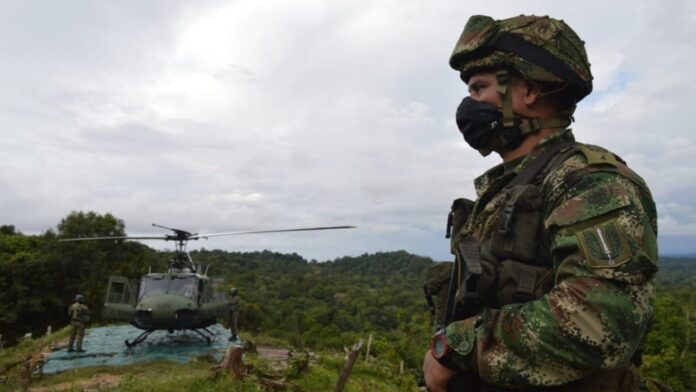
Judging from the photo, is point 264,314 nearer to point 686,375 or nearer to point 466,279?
point 686,375

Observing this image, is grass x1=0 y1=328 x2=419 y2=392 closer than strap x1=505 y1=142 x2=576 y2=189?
No

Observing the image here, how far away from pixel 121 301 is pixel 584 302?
53.2 ft

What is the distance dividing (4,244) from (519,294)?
135 feet

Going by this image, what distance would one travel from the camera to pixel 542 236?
168 cm

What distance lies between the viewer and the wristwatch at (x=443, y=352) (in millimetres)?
1668

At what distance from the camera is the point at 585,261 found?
144 cm

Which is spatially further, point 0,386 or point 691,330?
point 691,330

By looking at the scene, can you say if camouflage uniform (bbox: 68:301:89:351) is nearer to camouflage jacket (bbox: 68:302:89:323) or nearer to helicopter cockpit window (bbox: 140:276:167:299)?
camouflage jacket (bbox: 68:302:89:323)

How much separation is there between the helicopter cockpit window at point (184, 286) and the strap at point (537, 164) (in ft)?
46.9

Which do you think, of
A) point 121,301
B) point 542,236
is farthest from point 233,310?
point 542,236

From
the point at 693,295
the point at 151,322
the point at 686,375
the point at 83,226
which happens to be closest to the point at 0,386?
the point at 151,322

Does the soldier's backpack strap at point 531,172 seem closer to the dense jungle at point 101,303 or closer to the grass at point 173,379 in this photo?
the grass at point 173,379

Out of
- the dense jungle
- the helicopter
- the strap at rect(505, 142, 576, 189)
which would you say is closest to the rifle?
the strap at rect(505, 142, 576, 189)

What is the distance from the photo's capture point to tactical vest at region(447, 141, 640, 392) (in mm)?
1639
